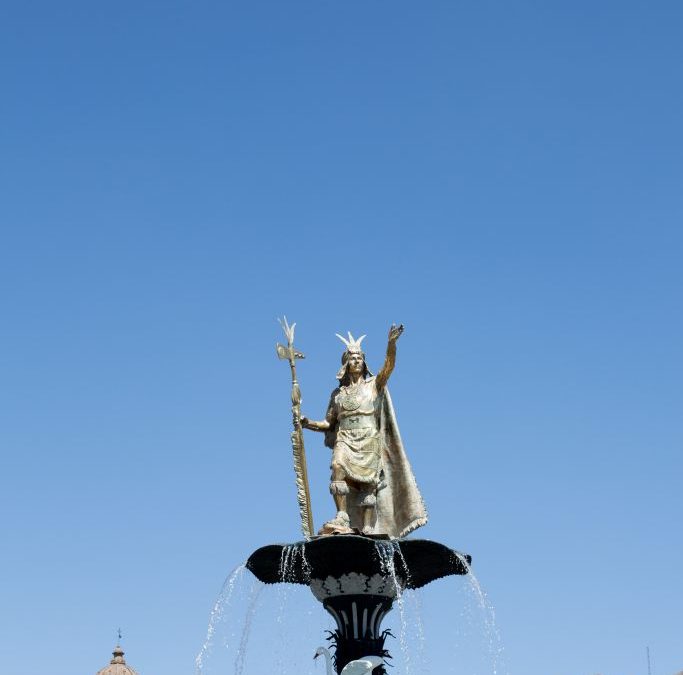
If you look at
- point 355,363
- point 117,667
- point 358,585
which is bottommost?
point 358,585

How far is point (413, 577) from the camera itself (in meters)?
20.6

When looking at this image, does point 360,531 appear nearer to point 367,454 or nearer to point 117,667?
point 367,454

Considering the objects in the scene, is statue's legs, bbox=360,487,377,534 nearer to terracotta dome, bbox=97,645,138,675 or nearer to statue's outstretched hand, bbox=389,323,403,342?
statue's outstretched hand, bbox=389,323,403,342

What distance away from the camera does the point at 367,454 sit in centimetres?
2061

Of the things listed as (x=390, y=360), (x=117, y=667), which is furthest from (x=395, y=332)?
(x=117, y=667)

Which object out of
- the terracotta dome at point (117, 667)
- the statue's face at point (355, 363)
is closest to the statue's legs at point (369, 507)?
the statue's face at point (355, 363)

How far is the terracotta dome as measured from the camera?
6612 cm

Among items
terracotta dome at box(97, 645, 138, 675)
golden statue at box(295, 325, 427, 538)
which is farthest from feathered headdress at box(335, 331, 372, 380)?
terracotta dome at box(97, 645, 138, 675)

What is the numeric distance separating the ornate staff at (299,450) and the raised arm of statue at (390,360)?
4.50 feet

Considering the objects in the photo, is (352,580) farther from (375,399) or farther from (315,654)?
(375,399)

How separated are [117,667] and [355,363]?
1954 inches

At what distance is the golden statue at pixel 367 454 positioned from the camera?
20422 millimetres

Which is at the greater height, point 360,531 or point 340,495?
point 340,495

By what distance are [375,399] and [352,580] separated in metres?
3.04
